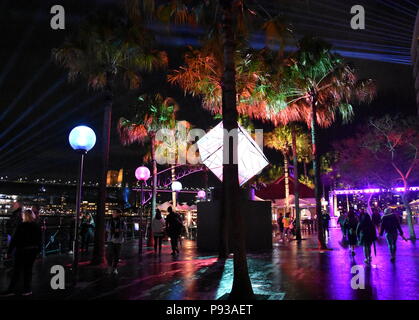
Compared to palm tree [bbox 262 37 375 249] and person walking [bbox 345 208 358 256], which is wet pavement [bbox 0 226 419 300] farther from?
palm tree [bbox 262 37 375 249]

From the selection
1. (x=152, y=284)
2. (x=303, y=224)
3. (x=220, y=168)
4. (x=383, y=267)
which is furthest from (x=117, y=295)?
(x=303, y=224)

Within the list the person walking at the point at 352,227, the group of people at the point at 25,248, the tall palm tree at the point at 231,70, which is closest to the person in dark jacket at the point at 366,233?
the person walking at the point at 352,227

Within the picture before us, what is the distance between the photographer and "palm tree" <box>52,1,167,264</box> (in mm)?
11805

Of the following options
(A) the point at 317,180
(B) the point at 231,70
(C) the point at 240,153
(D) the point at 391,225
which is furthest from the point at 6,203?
(B) the point at 231,70

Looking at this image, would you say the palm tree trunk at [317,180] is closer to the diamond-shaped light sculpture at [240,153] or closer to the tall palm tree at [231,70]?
the diamond-shaped light sculpture at [240,153]

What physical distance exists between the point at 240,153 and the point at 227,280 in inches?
351

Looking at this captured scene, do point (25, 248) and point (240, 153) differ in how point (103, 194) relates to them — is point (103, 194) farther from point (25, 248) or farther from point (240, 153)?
point (240, 153)

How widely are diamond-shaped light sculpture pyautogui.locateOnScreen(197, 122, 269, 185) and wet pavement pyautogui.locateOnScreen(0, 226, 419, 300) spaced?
5629mm

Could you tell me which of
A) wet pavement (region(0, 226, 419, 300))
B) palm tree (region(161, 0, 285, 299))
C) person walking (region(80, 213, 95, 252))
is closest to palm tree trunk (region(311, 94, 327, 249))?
wet pavement (region(0, 226, 419, 300))

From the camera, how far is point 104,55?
12266 millimetres

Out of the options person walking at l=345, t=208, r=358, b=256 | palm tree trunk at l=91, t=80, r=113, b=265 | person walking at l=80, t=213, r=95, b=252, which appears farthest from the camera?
person walking at l=80, t=213, r=95, b=252

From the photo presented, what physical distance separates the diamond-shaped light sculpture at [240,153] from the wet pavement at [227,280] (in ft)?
18.5

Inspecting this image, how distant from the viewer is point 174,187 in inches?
1095
